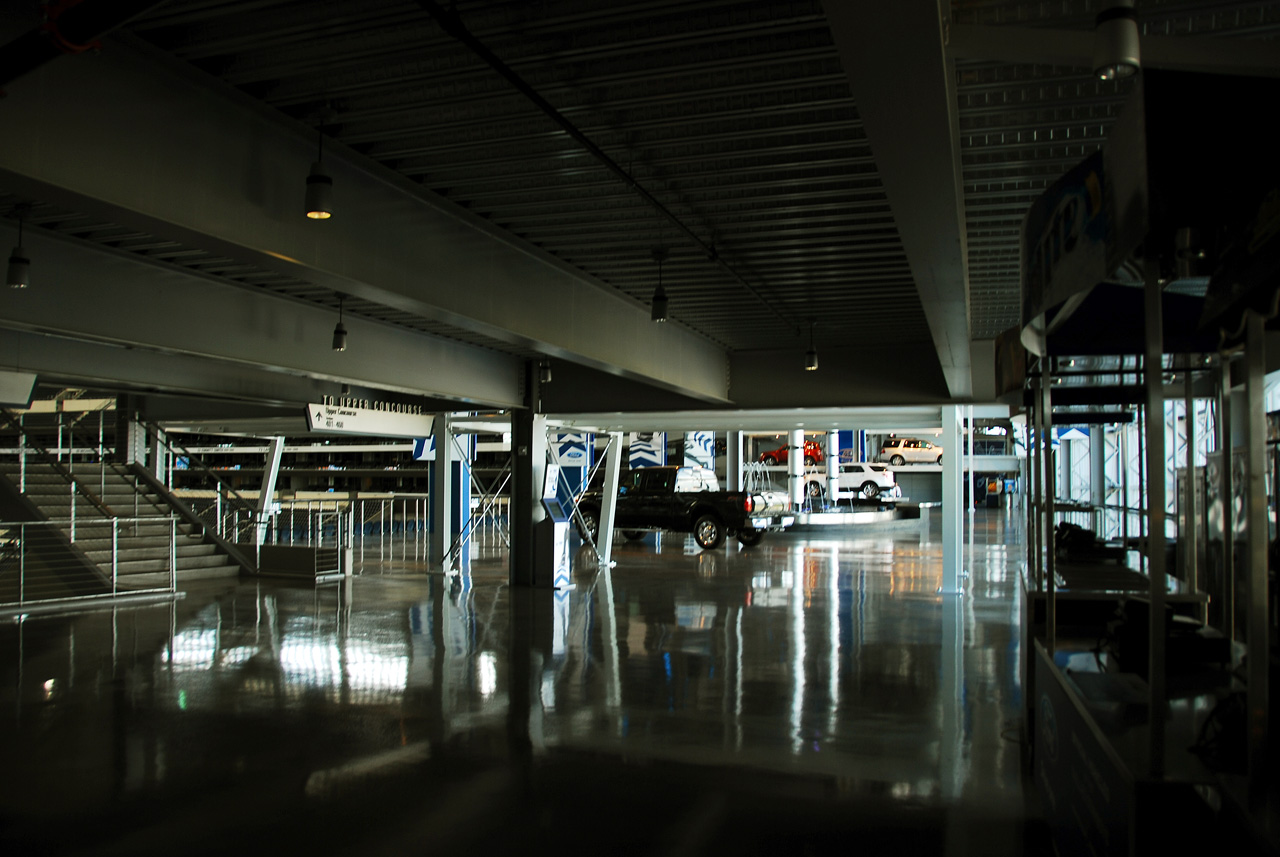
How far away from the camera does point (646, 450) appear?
27.9 m

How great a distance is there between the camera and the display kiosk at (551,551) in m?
14.1

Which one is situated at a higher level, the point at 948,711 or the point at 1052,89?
the point at 1052,89

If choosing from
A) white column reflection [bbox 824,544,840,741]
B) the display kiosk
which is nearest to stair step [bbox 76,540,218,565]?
the display kiosk

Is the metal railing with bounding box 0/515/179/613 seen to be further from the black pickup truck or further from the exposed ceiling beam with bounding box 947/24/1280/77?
the exposed ceiling beam with bounding box 947/24/1280/77

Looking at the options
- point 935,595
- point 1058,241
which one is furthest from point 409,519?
point 1058,241

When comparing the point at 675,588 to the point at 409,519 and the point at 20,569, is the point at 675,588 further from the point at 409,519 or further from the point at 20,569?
the point at 409,519

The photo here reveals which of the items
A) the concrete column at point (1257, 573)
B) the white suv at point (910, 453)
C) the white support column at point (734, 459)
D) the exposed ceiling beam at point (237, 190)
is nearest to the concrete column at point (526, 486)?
the exposed ceiling beam at point (237, 190)

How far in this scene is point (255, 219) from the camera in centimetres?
539

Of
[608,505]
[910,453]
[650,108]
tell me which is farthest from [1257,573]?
[910,453]

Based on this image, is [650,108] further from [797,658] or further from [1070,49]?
[797,658]

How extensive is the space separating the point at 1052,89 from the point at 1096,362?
1.69 m

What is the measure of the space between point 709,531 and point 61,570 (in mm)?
12597

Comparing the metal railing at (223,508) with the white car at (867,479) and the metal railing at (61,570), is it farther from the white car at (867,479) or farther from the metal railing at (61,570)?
the white car at (867,479)

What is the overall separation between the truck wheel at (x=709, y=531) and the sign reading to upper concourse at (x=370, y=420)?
6575mm
